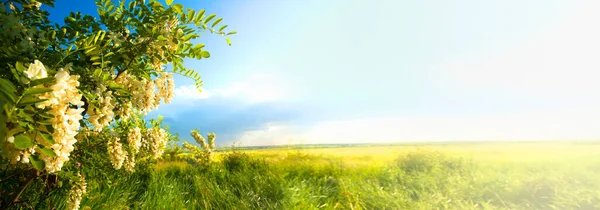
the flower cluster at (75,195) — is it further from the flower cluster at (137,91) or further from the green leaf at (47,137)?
the green leaf at (47,137)

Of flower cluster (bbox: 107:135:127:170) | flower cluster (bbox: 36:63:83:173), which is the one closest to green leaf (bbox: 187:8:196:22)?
flower cluster (bbox: 36:63:83:173)

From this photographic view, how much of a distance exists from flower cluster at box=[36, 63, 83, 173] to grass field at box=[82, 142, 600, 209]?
2.29 meters

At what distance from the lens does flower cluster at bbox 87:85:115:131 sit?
5.98ft

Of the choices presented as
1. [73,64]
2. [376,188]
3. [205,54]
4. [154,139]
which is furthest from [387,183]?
[73,64]

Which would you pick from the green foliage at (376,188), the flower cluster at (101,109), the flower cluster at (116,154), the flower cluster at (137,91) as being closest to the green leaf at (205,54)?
the flower cluster at (137,91)

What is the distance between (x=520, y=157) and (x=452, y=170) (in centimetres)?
170

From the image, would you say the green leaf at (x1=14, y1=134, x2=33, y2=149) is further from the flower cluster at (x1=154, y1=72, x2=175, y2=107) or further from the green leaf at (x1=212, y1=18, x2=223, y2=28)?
the flower cluster at (x1=154, y1=72, x2=175, y2=107)

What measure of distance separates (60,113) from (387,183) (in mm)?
5032

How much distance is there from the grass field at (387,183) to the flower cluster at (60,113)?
7.50ft

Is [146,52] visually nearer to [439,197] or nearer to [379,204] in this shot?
[379,204]

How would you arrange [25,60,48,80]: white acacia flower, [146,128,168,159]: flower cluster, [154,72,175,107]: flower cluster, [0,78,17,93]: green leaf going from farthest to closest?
[146,128,168,159]: flower cluster, [154,72,175,107]: flower cluster, [25,60,48,80]: white acacia flower, [0,78,17,93]: green leaf

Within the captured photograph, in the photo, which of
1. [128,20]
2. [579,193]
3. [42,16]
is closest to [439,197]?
[579,193]

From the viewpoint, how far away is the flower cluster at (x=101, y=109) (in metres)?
1.82

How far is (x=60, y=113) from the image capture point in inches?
50.2
